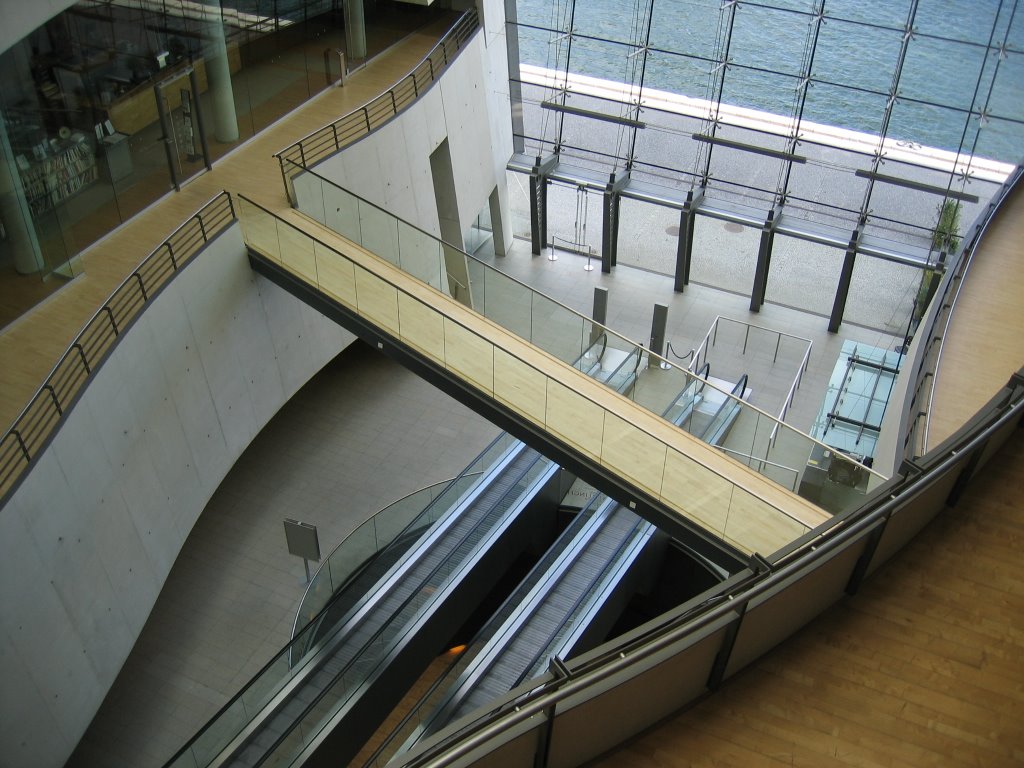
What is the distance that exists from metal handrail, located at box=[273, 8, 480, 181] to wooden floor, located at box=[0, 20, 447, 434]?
→ 1.57ft

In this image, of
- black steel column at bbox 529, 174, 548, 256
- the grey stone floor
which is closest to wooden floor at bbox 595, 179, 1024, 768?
the grey stone floor

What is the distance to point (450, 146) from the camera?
1886 cm

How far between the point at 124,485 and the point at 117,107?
5.46 meters

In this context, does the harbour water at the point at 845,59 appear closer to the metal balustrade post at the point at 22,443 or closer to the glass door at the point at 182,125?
the glass door at the point at 182,125

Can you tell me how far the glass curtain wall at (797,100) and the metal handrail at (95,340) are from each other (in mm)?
9624

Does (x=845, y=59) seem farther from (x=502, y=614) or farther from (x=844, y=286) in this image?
(x=502, y=614)

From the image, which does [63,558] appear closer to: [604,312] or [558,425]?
[558,425]

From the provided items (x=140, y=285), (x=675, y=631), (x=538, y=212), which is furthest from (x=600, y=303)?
(x=675, y=631)

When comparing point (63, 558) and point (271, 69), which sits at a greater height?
point (271, 69)

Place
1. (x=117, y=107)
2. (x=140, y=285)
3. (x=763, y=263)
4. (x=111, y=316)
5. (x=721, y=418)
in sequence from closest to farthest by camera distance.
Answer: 1. (x=111, y=316)
2. (x=140, y=285)
3. (x=721, y=418)
4. (x=117, y=107)
5. (x=763, y=263)

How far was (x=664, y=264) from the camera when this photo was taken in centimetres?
2194

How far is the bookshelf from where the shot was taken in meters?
12.2

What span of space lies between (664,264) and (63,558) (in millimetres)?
14434

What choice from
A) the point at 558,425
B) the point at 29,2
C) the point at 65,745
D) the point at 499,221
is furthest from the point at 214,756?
the point at 499,221
